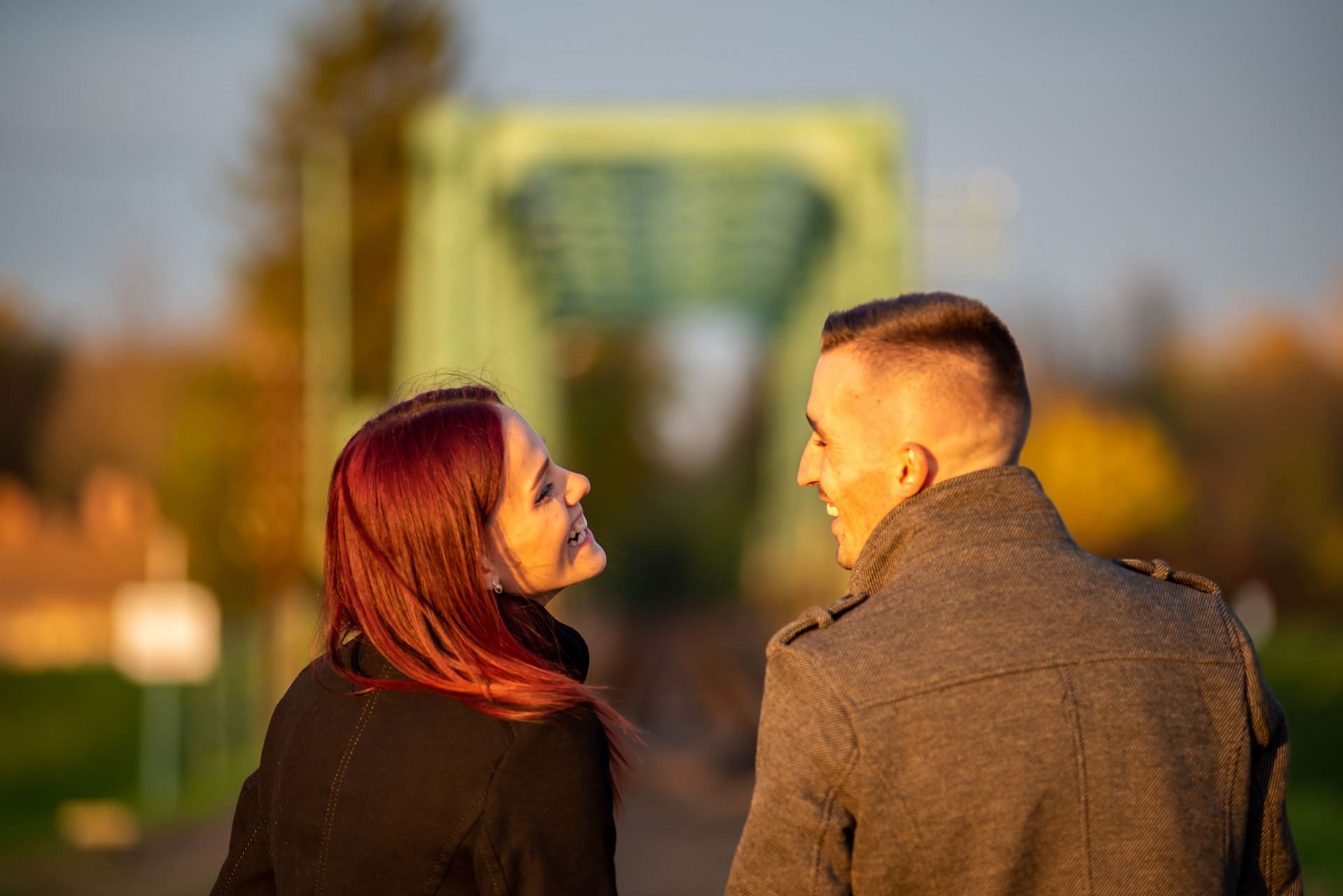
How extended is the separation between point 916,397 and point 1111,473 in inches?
1942

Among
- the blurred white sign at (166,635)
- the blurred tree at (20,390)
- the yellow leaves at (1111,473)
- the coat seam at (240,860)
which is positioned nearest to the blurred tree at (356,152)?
the blurred tree at (20,390)

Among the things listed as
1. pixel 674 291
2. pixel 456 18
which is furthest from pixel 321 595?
pixel 456 18

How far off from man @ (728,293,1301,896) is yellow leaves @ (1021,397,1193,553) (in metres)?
46.5

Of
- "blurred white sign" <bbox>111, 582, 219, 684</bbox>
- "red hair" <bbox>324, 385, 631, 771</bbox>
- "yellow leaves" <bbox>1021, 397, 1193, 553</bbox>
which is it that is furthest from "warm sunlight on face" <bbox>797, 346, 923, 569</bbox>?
"yellow leaves" <bbox>1021, 397, 1193, 553</bbox>

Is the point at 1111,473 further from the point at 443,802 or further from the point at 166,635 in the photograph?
the point at 443,802

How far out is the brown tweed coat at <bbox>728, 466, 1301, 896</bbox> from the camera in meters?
2.09

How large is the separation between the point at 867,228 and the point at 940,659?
15078mm

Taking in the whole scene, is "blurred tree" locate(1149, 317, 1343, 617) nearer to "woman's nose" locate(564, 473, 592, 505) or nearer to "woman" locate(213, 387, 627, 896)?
"woman's nose" locate(564, 473, 592, 505)

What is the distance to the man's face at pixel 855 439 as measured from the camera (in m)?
2.36

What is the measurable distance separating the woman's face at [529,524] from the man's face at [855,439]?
376mm

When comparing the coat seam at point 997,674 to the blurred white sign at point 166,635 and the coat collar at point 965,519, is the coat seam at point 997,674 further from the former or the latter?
the blurred white sign at point 166,635

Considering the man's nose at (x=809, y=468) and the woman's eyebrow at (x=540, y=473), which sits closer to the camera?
the woman's eyebrow at (x=540, y=473)

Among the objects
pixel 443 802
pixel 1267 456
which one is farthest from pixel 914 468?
pixel 1267 456

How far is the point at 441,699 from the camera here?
219 cm
